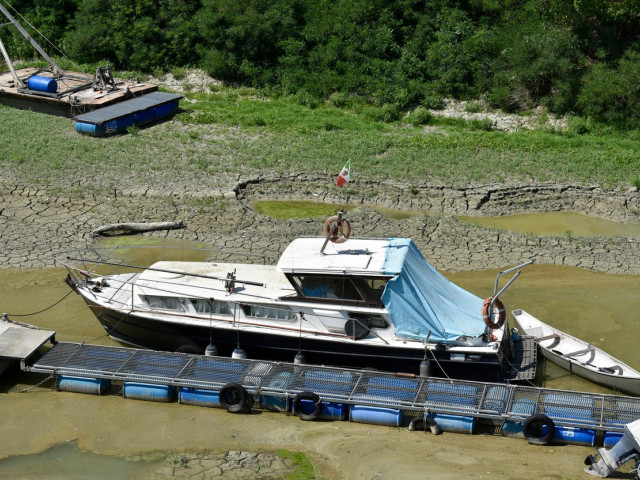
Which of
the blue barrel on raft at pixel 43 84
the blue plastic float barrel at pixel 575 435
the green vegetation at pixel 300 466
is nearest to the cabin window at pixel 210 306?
the green vegetation at pixel 300 466

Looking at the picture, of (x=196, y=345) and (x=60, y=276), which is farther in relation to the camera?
(x=60, y=276)

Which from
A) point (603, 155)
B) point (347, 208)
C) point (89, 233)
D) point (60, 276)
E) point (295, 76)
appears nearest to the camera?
point (60, 276)

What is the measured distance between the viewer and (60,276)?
19.9 m

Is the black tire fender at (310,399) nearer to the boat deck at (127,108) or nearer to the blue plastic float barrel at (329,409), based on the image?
the blue plastic float barrel at (329,409)

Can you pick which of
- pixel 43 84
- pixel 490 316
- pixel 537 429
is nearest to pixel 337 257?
pixel 490 316

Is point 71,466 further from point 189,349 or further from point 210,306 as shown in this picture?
point 210,306

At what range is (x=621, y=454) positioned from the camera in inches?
486

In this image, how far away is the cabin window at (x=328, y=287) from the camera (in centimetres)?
1504

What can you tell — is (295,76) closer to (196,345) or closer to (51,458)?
(196,345)

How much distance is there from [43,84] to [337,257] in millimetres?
18736

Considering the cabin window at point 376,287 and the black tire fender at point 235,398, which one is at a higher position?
the cabin window at point 376,287

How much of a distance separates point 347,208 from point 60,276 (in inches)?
327

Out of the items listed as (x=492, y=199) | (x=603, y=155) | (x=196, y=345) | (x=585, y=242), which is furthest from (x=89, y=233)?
(x=603, y=155)

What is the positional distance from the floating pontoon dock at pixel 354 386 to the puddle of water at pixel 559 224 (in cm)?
906
